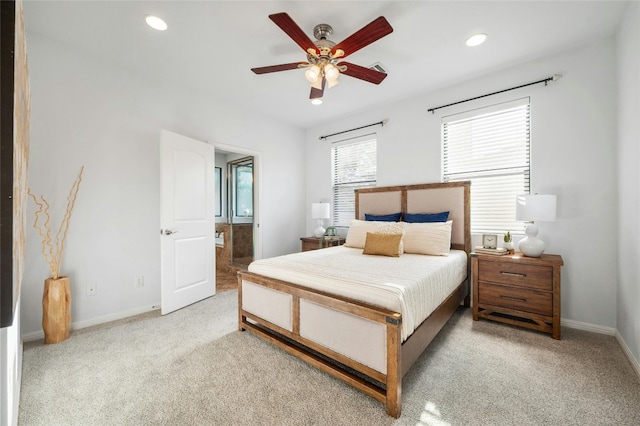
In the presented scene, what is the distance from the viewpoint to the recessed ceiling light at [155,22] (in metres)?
2.19

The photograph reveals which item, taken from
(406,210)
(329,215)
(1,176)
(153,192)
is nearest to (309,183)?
(329,215)

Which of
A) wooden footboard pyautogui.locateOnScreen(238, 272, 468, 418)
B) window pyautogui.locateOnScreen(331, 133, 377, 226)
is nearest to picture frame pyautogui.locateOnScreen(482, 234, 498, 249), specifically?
wooden footboard pyautogui.locateOnScreen(238, 272, 468, 418)

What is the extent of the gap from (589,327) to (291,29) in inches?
149

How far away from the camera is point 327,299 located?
1799 millimetres

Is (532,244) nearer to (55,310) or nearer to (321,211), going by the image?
(321,211)

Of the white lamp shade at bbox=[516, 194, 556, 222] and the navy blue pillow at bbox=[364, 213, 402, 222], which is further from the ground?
the white lamp shade at bbox=[516, 194, 556, 222]

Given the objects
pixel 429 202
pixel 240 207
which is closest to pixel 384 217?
pixel 429 202

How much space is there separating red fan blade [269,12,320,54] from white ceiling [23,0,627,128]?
34 centimetres

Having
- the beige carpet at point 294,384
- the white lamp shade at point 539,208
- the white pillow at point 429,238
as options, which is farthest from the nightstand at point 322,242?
the white lamp shade at point 539,208

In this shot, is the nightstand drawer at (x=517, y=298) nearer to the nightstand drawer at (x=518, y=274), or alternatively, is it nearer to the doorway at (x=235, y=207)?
the nightstand drawer at (x=518, y=274)

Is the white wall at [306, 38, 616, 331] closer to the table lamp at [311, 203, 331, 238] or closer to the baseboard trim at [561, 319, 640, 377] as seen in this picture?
the baseboard trim at [561, 319, 640, 377]

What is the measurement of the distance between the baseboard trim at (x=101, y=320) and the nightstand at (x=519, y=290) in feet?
12.1

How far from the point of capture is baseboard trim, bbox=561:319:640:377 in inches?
77.5

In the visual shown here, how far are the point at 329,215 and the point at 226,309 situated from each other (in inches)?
85.8
